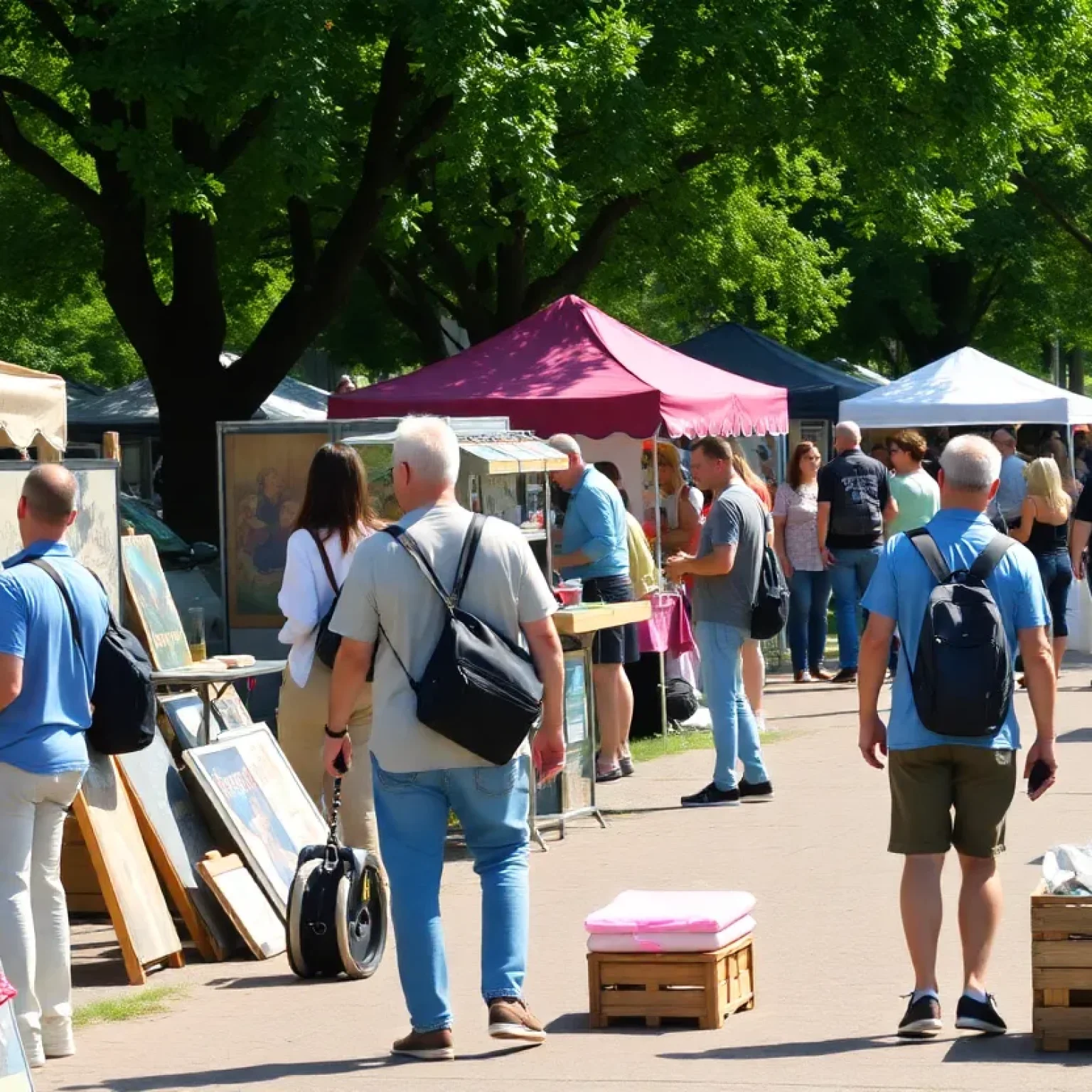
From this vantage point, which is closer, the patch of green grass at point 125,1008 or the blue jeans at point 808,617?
the patch of green grass at point 125,1008

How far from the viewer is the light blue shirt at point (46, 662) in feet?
19.9

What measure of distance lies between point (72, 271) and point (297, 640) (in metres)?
17.8

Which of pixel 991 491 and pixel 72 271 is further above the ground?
pixel 72 271

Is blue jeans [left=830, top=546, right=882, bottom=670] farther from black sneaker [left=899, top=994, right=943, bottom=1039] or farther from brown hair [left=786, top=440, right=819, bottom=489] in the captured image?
black sneaker [left=899, top=994, right=943, bottom=1039]

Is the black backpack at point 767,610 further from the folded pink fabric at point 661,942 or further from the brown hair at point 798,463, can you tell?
the brown hair at point 798,463

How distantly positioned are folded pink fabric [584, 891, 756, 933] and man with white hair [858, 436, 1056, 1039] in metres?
0.59

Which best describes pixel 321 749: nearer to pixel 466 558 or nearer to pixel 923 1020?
pixel 466 558

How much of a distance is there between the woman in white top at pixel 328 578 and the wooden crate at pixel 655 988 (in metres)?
1.98

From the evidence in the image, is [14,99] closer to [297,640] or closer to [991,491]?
[297,640]

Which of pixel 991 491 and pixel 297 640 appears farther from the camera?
pixel 297 640

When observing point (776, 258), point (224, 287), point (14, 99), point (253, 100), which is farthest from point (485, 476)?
point (776, 258)

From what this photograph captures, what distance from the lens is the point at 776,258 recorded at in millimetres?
29797

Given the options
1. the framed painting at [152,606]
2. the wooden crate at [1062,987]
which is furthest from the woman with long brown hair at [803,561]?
the wooden crate at [1062,987]

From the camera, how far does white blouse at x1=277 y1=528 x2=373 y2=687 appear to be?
8.27m
